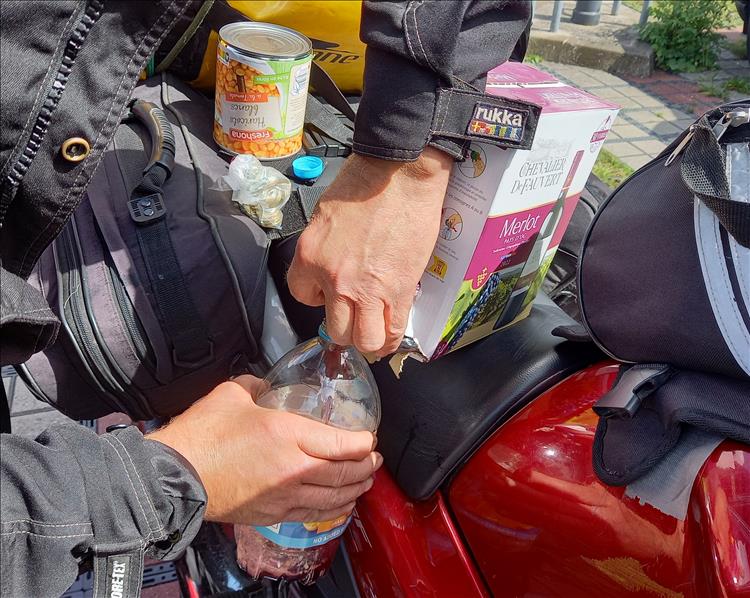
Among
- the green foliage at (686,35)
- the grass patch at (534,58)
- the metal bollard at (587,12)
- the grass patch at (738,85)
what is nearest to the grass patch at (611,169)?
the grass patch at (534,58)

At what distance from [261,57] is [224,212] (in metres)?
0.31

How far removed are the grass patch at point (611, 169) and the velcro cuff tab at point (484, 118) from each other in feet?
7.94

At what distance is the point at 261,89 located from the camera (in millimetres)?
1323

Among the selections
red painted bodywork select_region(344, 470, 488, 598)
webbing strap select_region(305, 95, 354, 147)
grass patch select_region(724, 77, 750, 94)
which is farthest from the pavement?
red painted bodywork select_region(344, 470, 488, 598)

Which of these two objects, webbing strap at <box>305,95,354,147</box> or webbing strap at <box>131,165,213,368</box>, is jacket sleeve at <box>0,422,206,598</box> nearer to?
webbing strap at <box>131,165,213,368</box>

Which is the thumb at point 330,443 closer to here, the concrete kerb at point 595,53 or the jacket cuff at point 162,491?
the jacket cuff at point 162,491

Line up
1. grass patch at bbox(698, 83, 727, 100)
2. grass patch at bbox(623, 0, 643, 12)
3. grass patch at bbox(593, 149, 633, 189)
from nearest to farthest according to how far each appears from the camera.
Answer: grass patch at bbox(593, 149, 633, 189) → grass patch at bbox(698, 83, 727, 100) → grass patch at bbox(623, 0, 643, 12)

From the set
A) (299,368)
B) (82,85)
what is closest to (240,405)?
(299,368)

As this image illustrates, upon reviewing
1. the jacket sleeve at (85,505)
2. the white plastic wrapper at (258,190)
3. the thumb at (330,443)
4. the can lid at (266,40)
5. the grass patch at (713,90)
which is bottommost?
the grass patch at (713,90)

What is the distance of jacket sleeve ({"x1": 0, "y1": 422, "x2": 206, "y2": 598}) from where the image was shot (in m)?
0.70

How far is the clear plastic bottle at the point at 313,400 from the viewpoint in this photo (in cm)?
117

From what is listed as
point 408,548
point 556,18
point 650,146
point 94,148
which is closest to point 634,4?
point 556,18

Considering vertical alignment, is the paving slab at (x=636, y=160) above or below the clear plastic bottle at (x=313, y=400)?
below

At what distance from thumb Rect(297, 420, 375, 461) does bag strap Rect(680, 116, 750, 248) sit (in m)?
0.54
